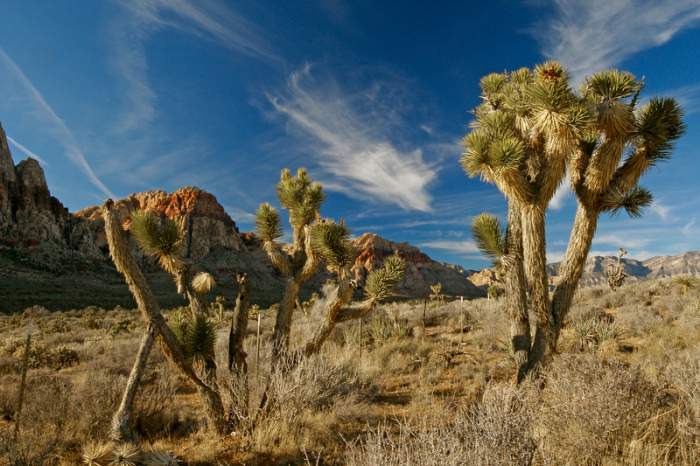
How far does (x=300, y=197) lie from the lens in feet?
25.0

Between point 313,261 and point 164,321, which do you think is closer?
point 164,321

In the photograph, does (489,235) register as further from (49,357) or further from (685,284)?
(685,284)

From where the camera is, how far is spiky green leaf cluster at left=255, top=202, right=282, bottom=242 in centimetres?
732

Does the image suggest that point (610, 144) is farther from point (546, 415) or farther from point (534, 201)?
point (546, 415)

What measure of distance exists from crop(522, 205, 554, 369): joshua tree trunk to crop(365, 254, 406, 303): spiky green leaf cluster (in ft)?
7.13

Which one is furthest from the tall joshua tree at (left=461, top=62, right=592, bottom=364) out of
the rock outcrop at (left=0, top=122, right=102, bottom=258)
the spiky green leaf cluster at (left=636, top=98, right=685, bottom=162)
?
the rock outcrop at (left=0, top=122, right=102, bottom=258)

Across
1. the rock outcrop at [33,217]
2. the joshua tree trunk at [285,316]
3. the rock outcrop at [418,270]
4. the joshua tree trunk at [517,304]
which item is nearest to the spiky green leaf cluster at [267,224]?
the joshua tree trunk at [285,316]

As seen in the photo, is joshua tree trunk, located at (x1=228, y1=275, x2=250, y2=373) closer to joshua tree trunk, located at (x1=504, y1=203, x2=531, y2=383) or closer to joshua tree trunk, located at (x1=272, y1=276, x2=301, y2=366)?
joshua tree trunk, located at (x1=272, y1=276, x2=301, y2=366)

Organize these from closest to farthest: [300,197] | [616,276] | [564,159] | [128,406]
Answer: [128,406]
[564,159]
[300,197]
[616,276]

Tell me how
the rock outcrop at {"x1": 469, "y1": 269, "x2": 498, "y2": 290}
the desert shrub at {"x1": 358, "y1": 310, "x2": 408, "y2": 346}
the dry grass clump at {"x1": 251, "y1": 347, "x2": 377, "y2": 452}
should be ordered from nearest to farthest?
1. the dry grass clump at {"x1": 251, "y1": 347, "x2": 377, "y2": 452}
2. the rock outcrop at {"x1": 469, "y1": 269, "x2": 498, "y2": 290}
3. the desert shrub at {"x1": 358, "y1": 310, "x2": 408, "y2": 346}

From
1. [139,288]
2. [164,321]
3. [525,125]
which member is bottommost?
[164,321]

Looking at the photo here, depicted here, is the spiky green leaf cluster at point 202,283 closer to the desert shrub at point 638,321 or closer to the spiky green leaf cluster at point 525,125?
the spiky green leaf cluster at point 525,125

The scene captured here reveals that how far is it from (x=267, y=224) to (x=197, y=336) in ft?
8.69

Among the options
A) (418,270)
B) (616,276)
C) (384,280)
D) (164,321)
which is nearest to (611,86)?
(384,280)
